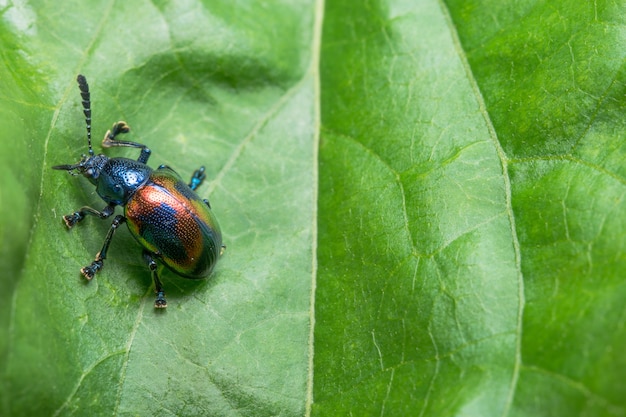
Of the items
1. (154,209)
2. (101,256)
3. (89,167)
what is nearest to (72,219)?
(101,256)

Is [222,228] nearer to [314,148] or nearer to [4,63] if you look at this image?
[314,148]

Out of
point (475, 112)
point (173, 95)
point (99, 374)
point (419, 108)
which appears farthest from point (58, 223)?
point (475, 112)

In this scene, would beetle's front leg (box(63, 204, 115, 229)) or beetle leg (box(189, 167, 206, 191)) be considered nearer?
beetle's front leg (box(63, 204, 115, 229))

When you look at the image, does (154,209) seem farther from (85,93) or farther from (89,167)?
(85,93)

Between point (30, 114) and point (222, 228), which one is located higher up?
point (30, 114)

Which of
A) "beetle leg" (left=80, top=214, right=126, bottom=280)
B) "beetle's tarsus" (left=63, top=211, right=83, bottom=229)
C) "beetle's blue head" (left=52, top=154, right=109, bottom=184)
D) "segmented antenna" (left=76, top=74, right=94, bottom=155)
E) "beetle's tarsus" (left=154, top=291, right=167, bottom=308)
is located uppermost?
"segmented antenna" (left=76, top=74, right=94, bottom=155)

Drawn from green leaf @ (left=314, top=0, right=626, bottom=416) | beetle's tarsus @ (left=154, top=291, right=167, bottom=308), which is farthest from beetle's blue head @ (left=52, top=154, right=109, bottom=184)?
green leaf @ (left=314, top=0, right=626, bottom=416)

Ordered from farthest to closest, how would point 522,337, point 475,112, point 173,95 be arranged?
point 173,95 < point 475,112 < point 522,337

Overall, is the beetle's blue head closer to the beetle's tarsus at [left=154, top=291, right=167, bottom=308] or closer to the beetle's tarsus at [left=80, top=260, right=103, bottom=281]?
the beetle's tarsus at [left=80, top=260, right=103, bottom=281]
